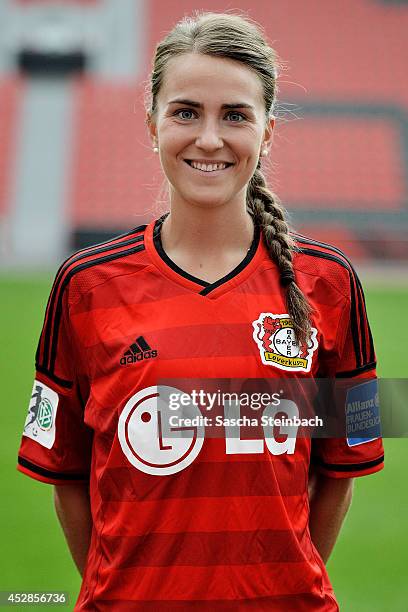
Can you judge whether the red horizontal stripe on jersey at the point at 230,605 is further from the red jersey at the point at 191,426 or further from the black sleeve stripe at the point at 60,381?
the black sleeve stripe at the point at 60,381

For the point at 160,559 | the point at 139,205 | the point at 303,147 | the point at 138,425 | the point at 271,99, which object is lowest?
the point at 160,559

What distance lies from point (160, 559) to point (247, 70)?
33.4 inches

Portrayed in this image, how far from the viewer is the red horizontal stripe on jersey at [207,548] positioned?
1.46 metres

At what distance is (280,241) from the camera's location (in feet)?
5.38

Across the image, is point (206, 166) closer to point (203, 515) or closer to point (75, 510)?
point (203, 515)

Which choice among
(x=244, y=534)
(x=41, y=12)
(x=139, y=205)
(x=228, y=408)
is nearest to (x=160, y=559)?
(x=244, y=534)

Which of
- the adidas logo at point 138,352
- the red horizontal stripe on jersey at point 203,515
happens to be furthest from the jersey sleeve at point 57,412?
the red horizontal stripe on jersey at point 203,515

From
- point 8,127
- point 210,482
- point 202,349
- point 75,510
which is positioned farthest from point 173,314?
point 8,127

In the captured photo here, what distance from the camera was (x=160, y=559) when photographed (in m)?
1.46

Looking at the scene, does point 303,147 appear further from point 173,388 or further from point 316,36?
point 173,388

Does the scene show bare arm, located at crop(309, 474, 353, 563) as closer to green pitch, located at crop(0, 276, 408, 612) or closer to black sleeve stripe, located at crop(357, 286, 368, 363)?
black sleeve stripe, located at crop(357, 286, 368, 363)

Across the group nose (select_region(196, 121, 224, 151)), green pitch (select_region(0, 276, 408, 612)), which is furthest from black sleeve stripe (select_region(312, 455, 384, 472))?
green pitch (select_region(0, 276, 408, 612))

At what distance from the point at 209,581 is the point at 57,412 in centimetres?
46

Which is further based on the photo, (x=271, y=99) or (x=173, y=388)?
(x=271, y=99)
